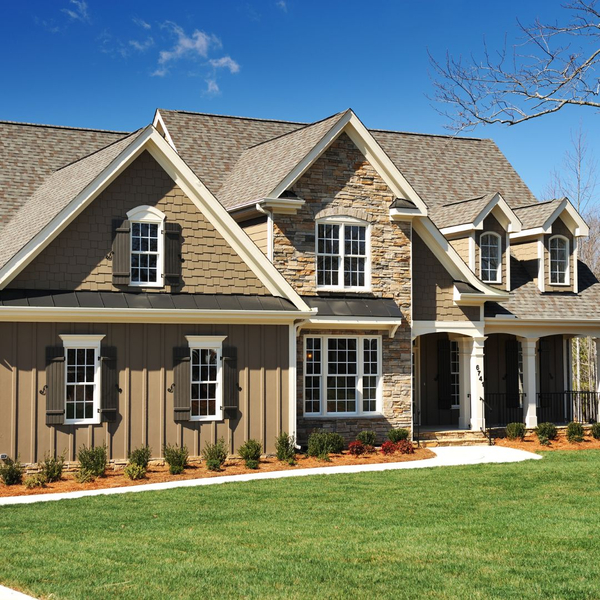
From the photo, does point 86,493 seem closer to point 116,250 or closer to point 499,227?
point 116,250

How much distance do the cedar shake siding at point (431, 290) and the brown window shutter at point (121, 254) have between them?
8158 millimetres

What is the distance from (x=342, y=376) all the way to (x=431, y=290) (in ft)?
11.9

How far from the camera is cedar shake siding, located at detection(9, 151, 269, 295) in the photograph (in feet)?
63.4

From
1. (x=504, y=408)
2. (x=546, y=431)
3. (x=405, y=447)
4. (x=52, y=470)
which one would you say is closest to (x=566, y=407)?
(x=504, y=408)

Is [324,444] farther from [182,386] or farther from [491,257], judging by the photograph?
[491,257]

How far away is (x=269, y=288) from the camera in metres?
21.4

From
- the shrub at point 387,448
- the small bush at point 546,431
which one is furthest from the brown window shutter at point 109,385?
the small bush at point 546,431

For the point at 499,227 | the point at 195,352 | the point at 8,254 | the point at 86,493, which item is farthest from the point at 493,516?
the point at 499,227

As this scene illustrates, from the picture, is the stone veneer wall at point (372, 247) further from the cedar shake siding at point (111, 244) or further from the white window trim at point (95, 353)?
the white window trim at point (95, 353)

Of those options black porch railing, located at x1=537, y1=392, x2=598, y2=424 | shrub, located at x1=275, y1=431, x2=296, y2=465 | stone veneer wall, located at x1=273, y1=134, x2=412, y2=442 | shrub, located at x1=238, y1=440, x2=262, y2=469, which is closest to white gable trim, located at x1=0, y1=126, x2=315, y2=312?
stone veneer wall, located at x1=273, y1=134, x2=412, y2=442

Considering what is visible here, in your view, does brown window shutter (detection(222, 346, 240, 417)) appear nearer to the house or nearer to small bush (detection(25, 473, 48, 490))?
the house

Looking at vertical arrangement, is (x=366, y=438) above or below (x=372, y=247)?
below

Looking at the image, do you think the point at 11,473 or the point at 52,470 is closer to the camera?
the point at 11,473

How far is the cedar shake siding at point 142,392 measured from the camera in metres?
18.5
